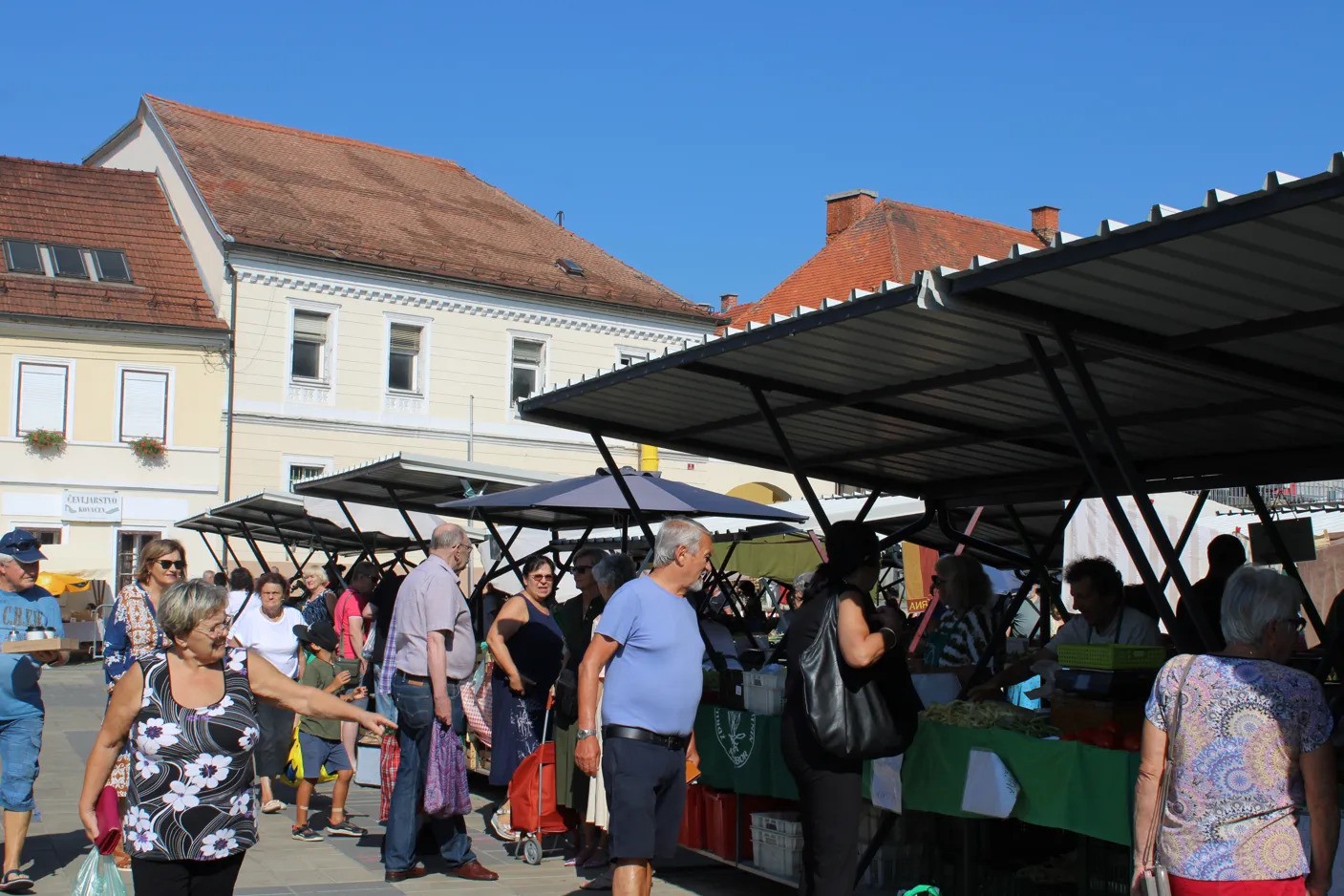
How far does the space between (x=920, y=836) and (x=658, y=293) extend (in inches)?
1262

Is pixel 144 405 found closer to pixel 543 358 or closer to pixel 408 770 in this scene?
pixel 543 358

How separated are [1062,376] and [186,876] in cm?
425

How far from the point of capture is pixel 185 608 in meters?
4.90

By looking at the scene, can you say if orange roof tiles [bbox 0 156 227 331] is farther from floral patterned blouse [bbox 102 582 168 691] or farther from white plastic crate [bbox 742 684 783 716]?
white plastic crate [bbox 742 684 783 716]

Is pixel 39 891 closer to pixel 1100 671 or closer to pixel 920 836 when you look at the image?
pixel 920 836

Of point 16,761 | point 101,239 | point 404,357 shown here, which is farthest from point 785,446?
point 101,239

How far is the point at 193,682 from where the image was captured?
4.95 m

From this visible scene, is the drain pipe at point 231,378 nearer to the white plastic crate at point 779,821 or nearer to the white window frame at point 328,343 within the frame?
the white window frame at point 328,343

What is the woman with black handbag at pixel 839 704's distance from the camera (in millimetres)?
5980

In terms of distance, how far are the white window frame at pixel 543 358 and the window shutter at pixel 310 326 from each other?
4.59 meters

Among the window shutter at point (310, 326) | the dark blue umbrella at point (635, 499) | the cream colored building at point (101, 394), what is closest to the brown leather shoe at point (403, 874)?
the dark blue umbrella at point (635, 499)

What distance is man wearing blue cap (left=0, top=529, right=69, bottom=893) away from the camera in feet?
25.3

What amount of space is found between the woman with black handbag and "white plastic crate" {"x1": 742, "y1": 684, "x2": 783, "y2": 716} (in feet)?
4.82

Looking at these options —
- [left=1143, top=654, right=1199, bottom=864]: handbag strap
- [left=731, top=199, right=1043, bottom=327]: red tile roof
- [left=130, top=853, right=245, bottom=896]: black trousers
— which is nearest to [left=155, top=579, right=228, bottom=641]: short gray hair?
[left=130, top=853, right=245, bottom=896]: black trousers
